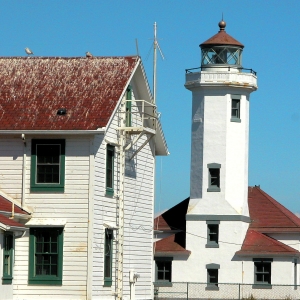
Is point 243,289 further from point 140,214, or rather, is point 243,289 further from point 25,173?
point 25,173

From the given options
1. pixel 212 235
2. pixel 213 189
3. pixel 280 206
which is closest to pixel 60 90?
pixel 213 189

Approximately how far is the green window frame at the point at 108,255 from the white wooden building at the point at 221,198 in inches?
757

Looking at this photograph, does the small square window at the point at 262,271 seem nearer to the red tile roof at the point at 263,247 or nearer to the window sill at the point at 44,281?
the red tile roof at the point at 263,247

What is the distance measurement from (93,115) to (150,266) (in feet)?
26.0

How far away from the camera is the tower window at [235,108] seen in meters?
54.9

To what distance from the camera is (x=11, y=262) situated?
32.8 m

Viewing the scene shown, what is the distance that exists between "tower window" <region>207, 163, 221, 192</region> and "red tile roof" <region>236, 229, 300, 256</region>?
3.06 meters

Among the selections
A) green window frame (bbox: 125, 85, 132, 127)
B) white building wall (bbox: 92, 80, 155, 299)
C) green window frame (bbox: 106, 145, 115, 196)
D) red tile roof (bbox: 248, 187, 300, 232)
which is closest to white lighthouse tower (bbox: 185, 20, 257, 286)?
red tile roof (bbox: 248, 187, 300, 232)

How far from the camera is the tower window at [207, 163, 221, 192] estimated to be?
180 feet

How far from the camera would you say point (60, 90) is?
35.2 m

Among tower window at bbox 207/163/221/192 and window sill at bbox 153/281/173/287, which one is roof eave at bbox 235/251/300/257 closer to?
tower window at bbox 207/163/221/192

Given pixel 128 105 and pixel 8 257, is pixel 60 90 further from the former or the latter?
pixel 8 257

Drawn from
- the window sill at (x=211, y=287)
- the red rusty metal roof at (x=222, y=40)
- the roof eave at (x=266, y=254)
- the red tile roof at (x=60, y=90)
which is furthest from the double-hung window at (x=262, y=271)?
the red tile roof at (x=60, y=90)

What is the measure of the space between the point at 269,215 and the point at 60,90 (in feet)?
83.8
